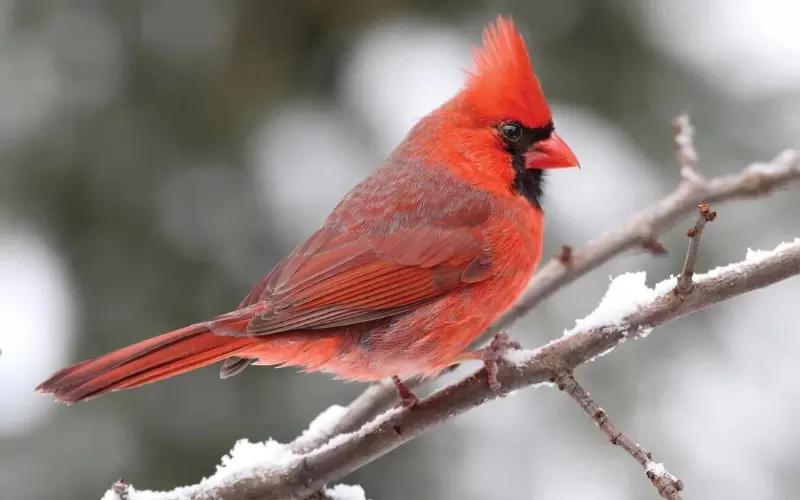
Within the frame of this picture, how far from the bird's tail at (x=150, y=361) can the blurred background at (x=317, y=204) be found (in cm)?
114

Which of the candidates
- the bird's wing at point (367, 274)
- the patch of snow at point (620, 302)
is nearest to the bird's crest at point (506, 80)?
the bird's wing at point (367, 274)

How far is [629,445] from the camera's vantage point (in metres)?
1.63

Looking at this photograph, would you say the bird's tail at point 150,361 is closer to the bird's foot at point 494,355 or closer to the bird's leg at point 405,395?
the bird's leg at point 405,395

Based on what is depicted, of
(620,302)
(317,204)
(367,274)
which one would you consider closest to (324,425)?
(367,274)

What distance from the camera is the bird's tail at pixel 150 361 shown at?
1699mm

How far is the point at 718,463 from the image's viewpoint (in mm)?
2830

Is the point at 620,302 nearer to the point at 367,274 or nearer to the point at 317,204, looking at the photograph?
the point at 367,274

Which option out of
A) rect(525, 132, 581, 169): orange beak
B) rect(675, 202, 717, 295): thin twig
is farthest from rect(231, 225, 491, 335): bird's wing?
rect(675, 202, 717, 295): thin twig

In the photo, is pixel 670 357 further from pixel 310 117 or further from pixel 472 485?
pixel 310 117

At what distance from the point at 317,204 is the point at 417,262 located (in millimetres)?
1061

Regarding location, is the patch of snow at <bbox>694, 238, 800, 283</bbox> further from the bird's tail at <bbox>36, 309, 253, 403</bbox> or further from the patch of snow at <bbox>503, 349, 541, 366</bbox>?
the bird's tail at <bbox>36, 309, 253, 403</bbox>

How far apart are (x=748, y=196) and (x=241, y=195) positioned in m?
1.70

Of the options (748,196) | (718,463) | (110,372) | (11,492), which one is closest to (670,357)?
(718,463)

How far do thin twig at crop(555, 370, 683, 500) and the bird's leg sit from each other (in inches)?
13.3
